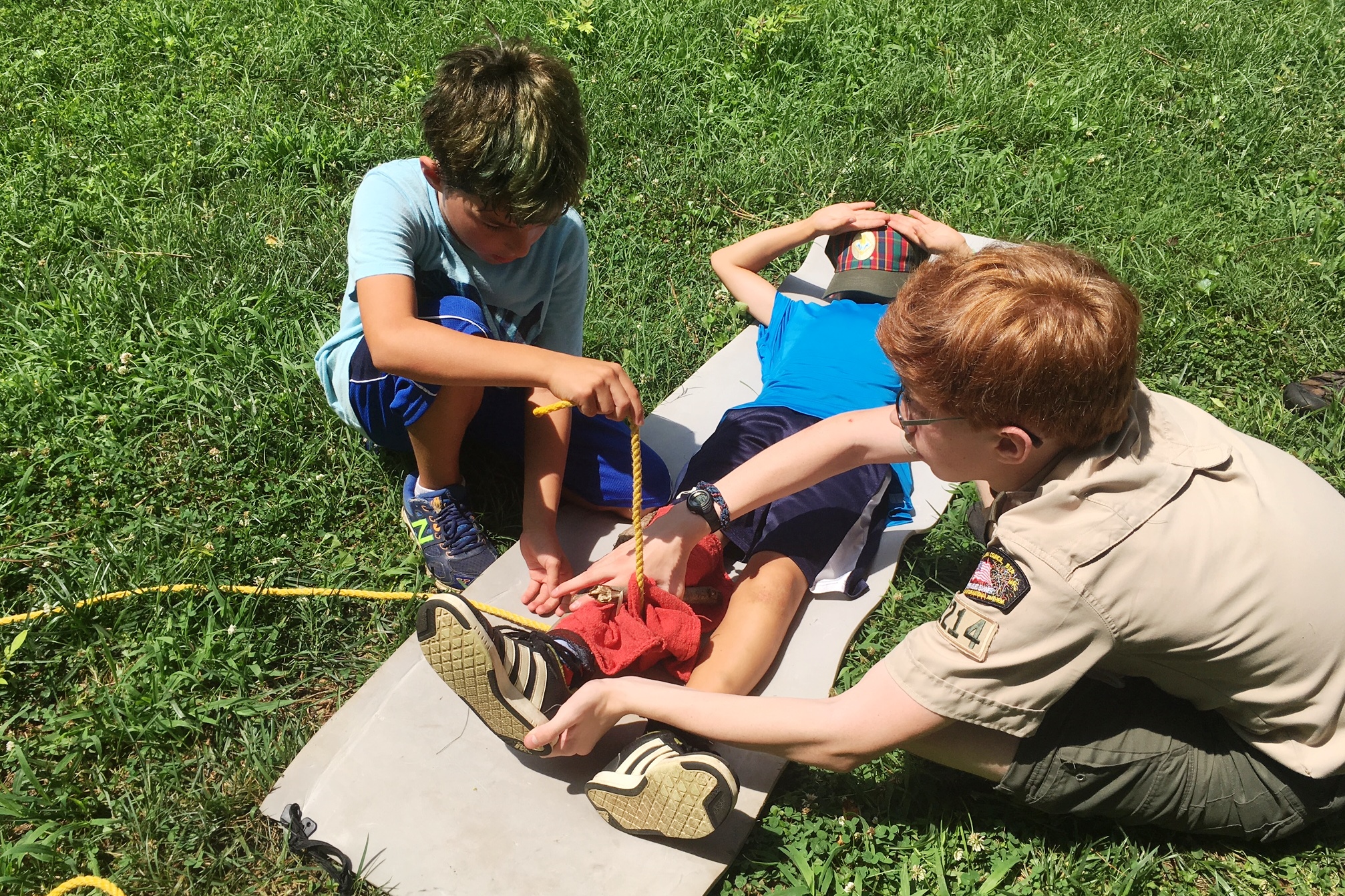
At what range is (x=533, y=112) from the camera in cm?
227

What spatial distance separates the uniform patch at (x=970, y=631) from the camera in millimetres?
1726

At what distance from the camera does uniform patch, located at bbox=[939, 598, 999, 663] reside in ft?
5.66

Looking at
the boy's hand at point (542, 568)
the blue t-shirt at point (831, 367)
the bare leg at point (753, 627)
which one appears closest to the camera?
the bare leg at point (753, 627)

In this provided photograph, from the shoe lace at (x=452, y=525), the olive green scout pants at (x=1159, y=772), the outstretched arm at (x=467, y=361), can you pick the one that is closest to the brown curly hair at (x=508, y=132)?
the outstretched arm at (x=467, y=361)

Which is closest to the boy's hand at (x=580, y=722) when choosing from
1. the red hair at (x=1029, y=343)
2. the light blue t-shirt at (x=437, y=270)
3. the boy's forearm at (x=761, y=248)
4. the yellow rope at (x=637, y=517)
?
the yellow rope at (x=637, y=517)

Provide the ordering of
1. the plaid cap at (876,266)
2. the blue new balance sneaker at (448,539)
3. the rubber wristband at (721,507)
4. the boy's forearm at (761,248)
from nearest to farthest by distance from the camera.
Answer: the rubber wristband at (721,507) → the blue new balance sneaker at (448,539) → the plaid cap at (876,266) → the boy's forearm at (761,248)

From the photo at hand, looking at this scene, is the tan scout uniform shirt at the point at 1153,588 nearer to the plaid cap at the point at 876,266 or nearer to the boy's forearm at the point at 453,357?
the boy's forearm at the point at 453,357

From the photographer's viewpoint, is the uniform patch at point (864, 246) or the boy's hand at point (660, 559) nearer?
the boy's hand at point (660, 559)

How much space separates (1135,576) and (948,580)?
115cm

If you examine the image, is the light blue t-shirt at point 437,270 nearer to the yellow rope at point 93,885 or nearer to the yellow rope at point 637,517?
the yellow rope at point 637,517

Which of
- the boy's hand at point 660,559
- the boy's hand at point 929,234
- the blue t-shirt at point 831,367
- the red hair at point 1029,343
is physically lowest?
the boy's hand at point 660,559

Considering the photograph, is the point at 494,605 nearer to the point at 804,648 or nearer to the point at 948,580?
the point at 804,648

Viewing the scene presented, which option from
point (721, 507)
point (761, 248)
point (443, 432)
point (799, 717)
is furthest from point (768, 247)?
point (799, 717)

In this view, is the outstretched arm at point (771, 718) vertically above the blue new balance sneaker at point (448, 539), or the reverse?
the outstretched arm at point (771, 718)
